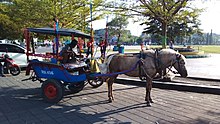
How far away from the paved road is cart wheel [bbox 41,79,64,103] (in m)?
0.18

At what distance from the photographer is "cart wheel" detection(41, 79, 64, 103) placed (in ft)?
19.3

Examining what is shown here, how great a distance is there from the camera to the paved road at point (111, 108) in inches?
185

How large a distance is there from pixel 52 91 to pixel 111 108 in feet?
5.77

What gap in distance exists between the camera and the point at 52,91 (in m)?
6.04

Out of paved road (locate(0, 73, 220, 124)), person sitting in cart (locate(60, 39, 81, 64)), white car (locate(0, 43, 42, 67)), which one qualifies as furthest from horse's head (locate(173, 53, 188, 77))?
white car (locate(0, 43, 42, 67))

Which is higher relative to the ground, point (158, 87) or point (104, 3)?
point (104, 3)

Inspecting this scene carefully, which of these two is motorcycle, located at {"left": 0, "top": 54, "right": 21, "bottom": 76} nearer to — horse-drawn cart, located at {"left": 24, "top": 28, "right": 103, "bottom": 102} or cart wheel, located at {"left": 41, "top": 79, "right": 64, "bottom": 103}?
horse-drawn cart, located at {"left": 24, "top": 28, "right": 103, "bottom": 102}

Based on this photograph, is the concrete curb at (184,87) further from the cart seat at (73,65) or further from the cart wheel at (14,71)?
the cart wheel at (14,71)

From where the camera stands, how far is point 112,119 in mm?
4754

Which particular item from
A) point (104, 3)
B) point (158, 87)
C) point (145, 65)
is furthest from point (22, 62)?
point (145, 65)

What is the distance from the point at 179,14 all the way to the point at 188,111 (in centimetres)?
569

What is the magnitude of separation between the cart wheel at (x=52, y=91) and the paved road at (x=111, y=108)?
0.18 m

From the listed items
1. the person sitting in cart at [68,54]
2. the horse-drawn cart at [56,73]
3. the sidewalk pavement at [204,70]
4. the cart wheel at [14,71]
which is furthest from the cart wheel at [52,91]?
the sidewalk pavement at [204,70]

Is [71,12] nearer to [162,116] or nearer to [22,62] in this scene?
[22,62]
